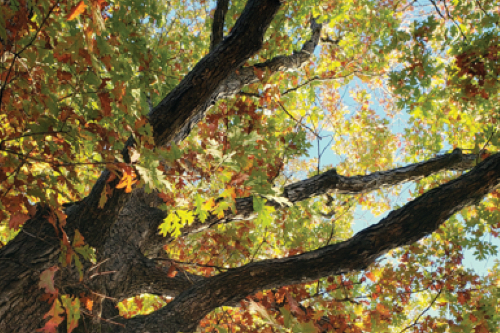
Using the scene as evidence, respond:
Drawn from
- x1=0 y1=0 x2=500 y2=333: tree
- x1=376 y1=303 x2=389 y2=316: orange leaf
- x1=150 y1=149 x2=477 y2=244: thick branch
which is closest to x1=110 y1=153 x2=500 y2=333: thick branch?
x1=0 y1=0 x2=500 y2=333: tree

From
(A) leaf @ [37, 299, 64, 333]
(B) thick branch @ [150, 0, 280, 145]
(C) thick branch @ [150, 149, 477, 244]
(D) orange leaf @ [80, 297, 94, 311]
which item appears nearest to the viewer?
(A) leaf @ [37, 299, 64, 333]

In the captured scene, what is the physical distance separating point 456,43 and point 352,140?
4.44 meters

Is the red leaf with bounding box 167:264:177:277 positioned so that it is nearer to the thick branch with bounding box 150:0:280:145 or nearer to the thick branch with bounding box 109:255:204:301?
the thick branch with bounding box 109:255:204:301

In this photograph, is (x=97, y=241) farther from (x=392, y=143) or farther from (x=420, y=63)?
(x=392, y=143)

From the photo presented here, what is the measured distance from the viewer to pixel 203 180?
7.89 ft

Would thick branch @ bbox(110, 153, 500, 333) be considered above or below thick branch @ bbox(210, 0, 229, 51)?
below

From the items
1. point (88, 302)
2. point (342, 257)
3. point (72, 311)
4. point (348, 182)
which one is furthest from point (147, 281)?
point (348, 182)

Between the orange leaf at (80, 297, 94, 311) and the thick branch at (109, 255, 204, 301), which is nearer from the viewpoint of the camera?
the orange leaf at (80, 297, 94, 311)

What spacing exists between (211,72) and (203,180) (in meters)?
1.18

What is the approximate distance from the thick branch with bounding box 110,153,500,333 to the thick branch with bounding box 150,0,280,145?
150 centimetres

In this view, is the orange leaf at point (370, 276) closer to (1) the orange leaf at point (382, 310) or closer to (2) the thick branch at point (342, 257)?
(1) the orange leaf at point (382, 310)

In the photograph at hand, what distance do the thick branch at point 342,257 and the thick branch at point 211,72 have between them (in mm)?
1503

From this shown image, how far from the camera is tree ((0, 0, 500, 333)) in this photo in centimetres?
222

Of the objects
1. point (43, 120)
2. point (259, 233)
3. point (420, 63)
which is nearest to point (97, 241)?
point (43, 120)
